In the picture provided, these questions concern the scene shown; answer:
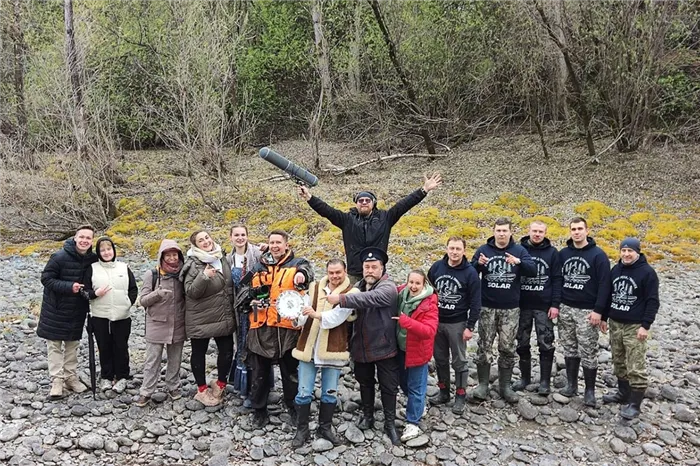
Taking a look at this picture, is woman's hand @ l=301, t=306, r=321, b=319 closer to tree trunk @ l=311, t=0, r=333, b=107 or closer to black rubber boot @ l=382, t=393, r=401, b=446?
black rubber boot @ l=382, t=393, r=401, b=446

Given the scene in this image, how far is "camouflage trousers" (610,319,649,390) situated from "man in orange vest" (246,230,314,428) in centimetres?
324

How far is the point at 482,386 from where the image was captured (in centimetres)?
611

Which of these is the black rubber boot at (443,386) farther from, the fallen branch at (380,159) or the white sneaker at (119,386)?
the fallen branch at (380,159)

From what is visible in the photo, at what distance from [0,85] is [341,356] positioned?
20216 mm

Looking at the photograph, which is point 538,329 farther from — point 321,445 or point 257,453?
point 257,453

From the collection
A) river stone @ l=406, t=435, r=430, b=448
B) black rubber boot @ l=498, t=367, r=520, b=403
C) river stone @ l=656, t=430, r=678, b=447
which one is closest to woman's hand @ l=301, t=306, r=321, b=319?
river stone @ l=406, t=435, r=430, b=448

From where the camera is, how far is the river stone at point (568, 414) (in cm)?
579

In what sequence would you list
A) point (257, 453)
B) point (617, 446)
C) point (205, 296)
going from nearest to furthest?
point (257, 453)
point (617, 446)
point (205, 296)

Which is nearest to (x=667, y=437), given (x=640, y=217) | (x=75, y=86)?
(x=640, y=217)

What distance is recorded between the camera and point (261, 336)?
5387 mm

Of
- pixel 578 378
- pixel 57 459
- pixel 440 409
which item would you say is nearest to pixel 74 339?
pixel 57 459

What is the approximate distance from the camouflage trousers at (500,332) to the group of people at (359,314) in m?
0.01

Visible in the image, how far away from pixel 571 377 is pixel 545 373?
0.91 ft

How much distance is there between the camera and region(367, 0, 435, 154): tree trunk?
18669mm
